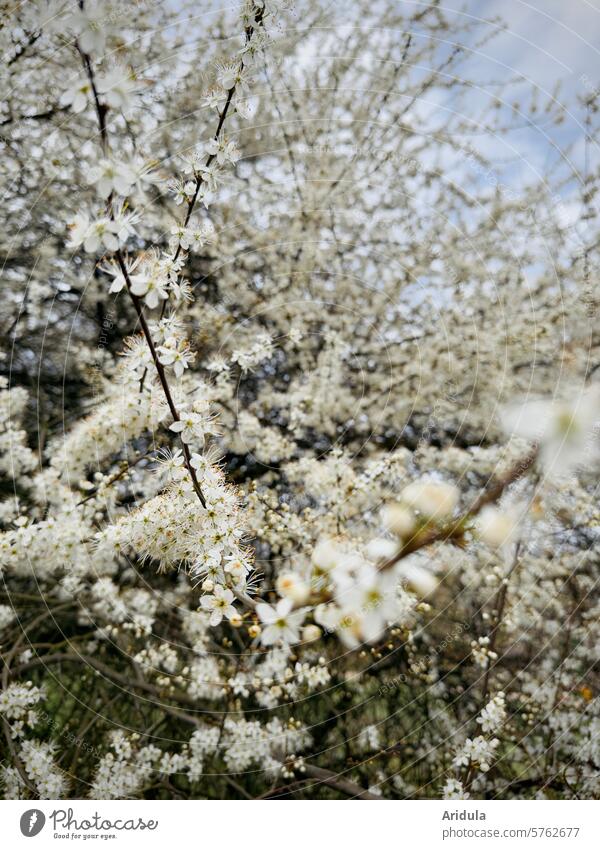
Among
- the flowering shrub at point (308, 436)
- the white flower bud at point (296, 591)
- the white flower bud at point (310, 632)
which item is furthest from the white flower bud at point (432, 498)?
the white flower bud at point (296, 591)

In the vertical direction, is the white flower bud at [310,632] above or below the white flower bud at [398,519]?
below

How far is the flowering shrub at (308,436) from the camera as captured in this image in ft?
6.77

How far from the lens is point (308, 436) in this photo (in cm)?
287
